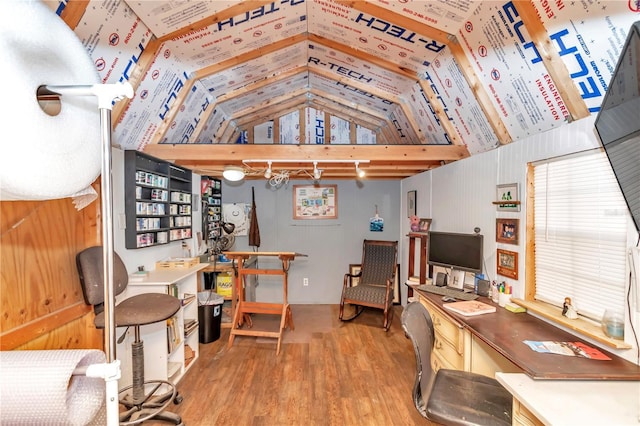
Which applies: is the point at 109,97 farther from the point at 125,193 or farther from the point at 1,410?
the point at 125,193

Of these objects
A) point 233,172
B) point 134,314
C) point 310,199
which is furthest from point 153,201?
point 310,199

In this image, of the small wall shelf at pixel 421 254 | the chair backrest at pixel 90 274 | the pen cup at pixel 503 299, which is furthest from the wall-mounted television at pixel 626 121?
the chair backrest at pixel 90 274

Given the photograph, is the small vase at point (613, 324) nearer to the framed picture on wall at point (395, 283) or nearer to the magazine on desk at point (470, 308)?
the magazine on desk at point (470, 308)

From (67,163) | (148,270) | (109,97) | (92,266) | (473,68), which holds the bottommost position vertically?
(148,270)

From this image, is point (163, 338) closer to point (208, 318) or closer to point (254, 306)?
point (208, 318)

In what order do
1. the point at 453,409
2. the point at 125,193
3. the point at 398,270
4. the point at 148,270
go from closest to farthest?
the point at 453,409
the point at 125,193
the point at 148,270
the point at 398,270

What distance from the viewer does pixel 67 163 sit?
0.76m

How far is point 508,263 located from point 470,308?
528mm

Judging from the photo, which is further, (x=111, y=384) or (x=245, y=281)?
(x=245, y=281)

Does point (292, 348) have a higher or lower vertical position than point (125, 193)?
lower

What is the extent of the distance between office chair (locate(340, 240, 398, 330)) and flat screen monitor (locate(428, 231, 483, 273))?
1.14 meters

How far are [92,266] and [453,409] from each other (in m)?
1.94

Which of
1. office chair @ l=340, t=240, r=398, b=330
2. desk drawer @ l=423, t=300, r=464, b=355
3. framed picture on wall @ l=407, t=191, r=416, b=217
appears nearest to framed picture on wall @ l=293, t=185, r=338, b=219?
office chair @ l=340, t=240, r=398, b=330

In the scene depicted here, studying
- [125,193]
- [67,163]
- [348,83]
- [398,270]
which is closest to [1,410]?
[67,163]
